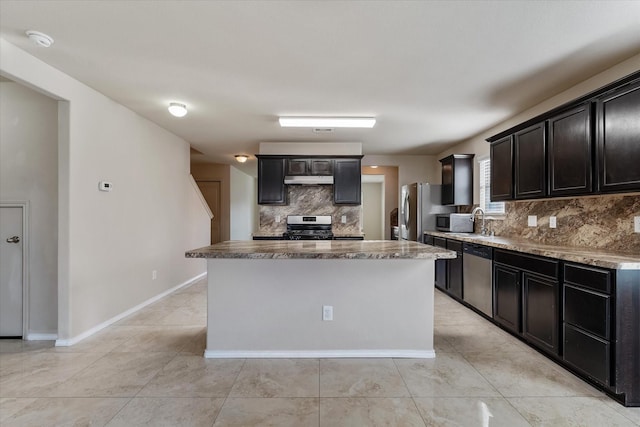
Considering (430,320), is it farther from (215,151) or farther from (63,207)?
(215,151)

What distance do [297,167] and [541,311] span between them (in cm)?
378

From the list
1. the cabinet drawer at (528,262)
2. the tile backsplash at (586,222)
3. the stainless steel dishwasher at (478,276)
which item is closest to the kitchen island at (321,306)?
the cabinet drawer at (528,262)

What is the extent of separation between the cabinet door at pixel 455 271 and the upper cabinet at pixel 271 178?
2.75 metres

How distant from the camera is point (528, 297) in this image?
278 centimetres

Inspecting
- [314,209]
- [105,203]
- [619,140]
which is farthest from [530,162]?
[105,203]

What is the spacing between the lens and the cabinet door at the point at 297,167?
17.1 ft

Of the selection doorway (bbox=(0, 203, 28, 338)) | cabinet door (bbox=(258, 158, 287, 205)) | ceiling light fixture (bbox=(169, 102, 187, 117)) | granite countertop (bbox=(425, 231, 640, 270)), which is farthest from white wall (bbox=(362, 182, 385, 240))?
doorway (bbox=(0, 203, 28, 338))

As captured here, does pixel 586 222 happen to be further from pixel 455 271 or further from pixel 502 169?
pixel 455 271

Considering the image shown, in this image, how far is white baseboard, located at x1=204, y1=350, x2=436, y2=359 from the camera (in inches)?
102

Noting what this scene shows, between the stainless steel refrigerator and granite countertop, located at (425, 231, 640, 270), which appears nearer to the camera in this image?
granite countertop, located at (425, 231, 640, 270)

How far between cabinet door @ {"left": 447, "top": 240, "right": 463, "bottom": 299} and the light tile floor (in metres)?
1.22

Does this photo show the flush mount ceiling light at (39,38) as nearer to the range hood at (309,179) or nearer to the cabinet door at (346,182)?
the range hood at (309,179)

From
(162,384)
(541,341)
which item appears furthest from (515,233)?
(162,384)

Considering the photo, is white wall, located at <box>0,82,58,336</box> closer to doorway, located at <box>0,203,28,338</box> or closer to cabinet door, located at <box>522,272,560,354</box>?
doorway, located at <box>0,203,28,338</box>
